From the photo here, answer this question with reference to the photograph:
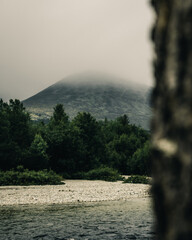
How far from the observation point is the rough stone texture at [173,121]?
1.20 metres

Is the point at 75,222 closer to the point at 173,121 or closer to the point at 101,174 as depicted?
the point at 173,121

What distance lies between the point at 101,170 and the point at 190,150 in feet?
140

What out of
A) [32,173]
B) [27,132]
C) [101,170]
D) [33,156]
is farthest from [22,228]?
[27,132]

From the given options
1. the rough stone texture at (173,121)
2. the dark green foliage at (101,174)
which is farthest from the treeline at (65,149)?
the rough stone texture at (173,121)

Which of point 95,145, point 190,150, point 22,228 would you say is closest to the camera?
point 190,150

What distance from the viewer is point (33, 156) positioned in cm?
3934

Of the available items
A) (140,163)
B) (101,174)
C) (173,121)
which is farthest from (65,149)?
(173,121)

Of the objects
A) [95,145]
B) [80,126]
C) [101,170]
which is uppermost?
[80,126]

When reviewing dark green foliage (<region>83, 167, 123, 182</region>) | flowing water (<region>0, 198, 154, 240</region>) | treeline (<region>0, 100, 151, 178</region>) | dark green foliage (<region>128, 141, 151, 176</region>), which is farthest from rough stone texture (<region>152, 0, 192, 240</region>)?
dark green foliage (<region>128, 141, 151, 176</region>)

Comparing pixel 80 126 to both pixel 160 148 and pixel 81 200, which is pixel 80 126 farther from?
pixel 160 148

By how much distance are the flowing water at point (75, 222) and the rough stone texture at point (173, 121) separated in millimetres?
9713

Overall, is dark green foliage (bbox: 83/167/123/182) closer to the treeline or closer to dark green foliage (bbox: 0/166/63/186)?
the treeline

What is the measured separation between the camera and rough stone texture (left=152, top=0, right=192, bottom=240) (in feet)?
3.93

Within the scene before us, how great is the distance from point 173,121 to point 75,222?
1269cm
